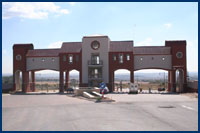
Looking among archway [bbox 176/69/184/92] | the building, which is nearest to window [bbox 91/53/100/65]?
the building

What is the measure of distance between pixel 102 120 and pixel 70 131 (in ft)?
12.8

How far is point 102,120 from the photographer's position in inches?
725

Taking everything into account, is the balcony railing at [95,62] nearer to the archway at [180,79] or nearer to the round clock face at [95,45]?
the round clock face at [95,45]

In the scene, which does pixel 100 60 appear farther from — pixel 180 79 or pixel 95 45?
pixel 180 79

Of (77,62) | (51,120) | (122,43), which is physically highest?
(122,43)

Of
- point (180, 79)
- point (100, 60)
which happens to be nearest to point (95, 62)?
point (100, 60)

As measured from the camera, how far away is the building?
4912cm

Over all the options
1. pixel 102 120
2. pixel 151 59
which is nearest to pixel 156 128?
pixel 102 120

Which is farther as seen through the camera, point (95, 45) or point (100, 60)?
point (95, 45)

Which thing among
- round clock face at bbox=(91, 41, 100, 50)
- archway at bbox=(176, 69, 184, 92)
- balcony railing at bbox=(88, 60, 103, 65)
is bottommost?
archway at bbox=(176, 69, 184, 92)

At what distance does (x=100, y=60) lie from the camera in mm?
50531

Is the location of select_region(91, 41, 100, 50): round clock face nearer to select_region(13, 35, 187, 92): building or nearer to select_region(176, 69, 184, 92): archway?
select_region(13, 35, 187, 92): building

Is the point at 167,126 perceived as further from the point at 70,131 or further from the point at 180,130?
the point at 70,131

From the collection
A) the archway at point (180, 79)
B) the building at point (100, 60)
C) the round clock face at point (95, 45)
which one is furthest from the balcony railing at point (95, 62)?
the archway at point (180, 79)
